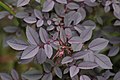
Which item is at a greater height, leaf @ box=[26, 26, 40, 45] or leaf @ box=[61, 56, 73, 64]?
leaf @ box=[26, 26, 40, 45]

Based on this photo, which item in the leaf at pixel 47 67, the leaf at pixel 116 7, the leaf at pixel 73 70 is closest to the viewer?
the leaf at pixel 73 70

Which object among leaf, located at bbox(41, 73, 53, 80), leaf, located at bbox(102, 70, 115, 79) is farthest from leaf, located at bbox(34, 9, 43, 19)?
leaf, located at bbox(102, 70, 115, 79)

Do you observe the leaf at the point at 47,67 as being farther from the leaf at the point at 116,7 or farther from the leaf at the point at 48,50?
the leaf at the point at 116,7

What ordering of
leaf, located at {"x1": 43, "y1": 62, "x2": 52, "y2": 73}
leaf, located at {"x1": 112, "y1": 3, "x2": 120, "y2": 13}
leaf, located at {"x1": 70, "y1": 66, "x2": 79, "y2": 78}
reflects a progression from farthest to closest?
leaf, located at {"x1": 112, "y1": 3, "x2": 120, "y2": 13}
leaf, located at {"x1": 43, "y1": 62, "x2": 52, "y2": 73}
leaf, located at {"x1": 70, "y1": 66, "x2": 79, "y2": 78}

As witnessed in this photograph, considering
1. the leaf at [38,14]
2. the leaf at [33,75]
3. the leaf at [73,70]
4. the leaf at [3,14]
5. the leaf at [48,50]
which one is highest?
the leaf at [38,14]

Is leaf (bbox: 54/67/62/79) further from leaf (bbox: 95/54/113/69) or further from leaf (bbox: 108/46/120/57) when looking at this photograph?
leaf (bbox: 108/46/120/57)

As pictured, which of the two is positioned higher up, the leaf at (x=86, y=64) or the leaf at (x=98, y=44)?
the leaf at (x=98, y=44)

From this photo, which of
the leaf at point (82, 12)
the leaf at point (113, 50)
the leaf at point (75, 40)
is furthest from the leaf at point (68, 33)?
the leaf at point (113, 50)

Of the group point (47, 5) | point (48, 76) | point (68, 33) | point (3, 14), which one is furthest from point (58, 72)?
point (3, 14)
